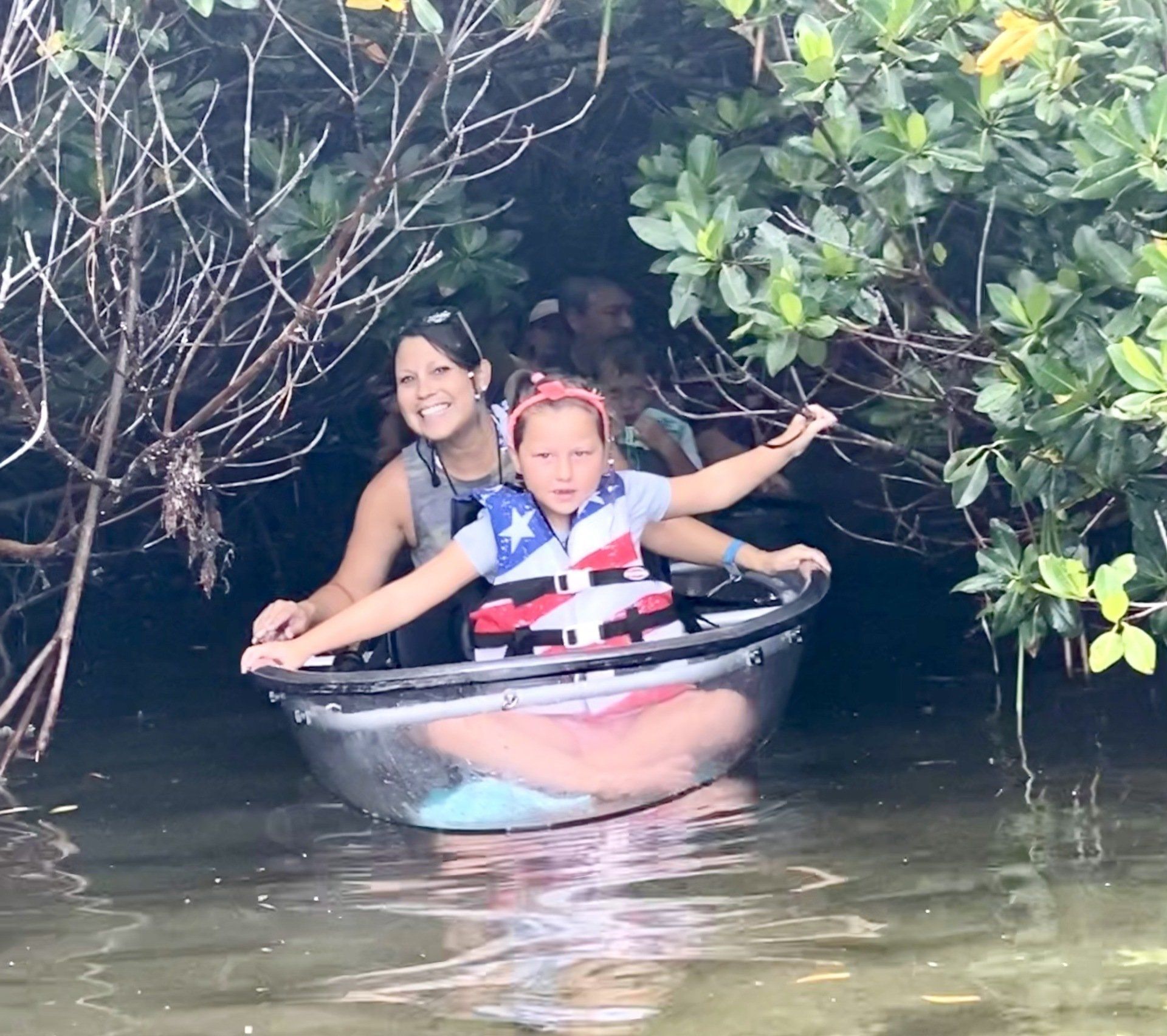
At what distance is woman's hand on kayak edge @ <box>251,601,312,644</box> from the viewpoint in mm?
4887

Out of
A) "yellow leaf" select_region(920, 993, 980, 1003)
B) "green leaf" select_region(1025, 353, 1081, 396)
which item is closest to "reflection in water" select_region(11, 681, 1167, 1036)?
"yellow leaf" select_region(920, 993, 980, 1003)

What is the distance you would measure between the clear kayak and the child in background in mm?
14

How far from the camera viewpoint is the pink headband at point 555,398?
4.80m

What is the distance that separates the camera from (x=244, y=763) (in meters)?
5.61

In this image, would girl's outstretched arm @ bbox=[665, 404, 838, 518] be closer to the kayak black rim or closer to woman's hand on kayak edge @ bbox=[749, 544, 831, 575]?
woman's hand on kayak edge @ bbox=[749, 544, 831, 575]

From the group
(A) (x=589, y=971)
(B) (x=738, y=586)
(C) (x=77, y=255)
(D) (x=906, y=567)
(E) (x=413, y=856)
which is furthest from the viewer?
(D) (x=906, y=567)

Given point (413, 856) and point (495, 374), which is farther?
point (495, 374)

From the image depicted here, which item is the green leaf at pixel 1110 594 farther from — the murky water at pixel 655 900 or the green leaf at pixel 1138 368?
the murky water at pixel 655 900

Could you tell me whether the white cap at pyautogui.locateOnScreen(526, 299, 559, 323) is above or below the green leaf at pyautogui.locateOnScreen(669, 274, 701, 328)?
above

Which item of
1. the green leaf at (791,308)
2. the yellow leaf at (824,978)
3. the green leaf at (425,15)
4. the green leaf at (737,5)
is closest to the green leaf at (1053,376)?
the green leaf at (791,308)

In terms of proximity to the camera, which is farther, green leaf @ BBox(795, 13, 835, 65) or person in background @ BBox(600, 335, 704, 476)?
person in background @ BBox(600, 335, 704, 476)

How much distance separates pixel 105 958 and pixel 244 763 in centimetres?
197

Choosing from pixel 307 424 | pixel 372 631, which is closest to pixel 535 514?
pixel 372 631

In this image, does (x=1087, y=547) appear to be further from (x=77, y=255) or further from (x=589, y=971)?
(x=77, y=255)
